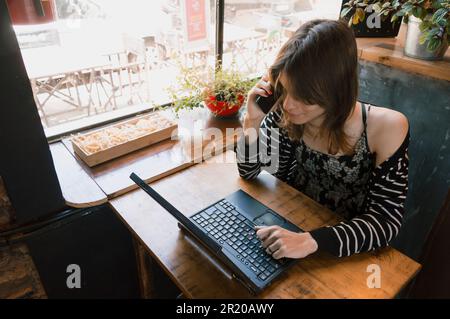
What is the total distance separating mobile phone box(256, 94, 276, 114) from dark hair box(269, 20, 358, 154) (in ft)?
0.79

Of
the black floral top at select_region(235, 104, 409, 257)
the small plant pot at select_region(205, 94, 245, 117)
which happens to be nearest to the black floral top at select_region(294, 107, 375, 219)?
the black floral top at select_region(235, 104, 409, 257)

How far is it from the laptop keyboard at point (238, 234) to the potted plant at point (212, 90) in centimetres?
67

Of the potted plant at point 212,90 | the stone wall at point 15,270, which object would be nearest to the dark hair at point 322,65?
the potted plant at point 212,90

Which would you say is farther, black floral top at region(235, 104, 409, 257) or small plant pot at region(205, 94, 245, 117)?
small plant pot at region(205, 94, 245, 117)

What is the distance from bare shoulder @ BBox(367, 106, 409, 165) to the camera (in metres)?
1.01

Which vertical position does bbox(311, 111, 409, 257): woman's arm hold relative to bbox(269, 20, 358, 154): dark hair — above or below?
below

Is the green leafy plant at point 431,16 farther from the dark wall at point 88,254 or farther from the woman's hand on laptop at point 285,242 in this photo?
the dark wall at point 88,254

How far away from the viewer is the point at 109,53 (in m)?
1.63

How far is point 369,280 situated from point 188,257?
0.50 metres

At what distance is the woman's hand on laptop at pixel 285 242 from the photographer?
907mm

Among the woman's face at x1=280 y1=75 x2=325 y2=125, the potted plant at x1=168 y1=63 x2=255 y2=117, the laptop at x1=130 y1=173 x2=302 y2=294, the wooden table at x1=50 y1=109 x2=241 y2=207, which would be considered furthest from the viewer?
the potted plant at x1=168 y1=63 x2=255 y2=117

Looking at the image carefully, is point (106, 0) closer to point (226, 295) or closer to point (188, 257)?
point (188, 257)

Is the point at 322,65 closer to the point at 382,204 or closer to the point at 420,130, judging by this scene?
the point at 382,204

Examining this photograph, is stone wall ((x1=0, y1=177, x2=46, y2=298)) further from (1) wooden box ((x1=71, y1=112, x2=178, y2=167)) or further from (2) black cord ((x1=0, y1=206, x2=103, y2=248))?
(1) wooden box ((x1=71, y1=112, x2=178, y2=167))
